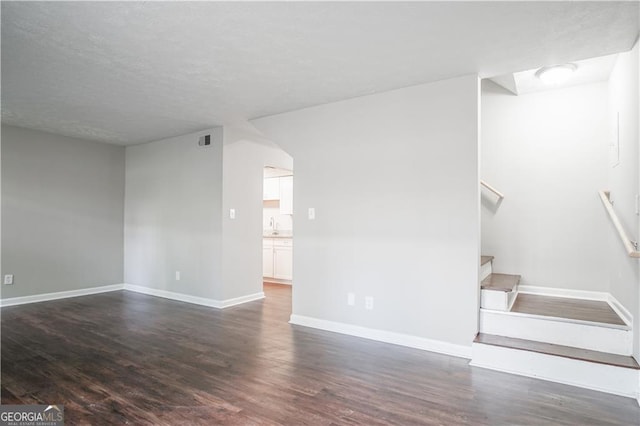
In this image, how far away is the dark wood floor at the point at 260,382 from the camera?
225 centimetres

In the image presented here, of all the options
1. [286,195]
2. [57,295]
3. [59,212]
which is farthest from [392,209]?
[57,295]

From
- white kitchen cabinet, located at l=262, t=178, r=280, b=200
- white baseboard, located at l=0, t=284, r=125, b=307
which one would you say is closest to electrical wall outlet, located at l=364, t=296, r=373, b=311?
white kitchen cabinet, located at l=262, t=178, r=280, b=200

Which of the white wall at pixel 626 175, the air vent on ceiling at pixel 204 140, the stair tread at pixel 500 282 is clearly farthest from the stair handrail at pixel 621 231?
the air vent on ceiling at pixel 204 140

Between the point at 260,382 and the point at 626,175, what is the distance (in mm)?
3314

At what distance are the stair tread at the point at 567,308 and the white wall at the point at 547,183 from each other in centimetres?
35

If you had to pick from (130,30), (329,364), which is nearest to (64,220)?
(130,30)

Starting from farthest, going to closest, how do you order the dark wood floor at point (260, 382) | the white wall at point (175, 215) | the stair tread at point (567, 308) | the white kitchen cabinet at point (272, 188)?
the white kitchen cabinet at point (272, 188) < the white wall at point (175, 215) < the stair tread at point (567, 308) < the dark wood floor at point (260, 382)

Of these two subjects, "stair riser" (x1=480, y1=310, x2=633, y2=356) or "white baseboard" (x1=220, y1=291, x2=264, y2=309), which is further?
"white baseboard" (x1=220, y1=291, x2=264, y2=309)

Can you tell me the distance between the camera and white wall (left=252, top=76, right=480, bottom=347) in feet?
10.8

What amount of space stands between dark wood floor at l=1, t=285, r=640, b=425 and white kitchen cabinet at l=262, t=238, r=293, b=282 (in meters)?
2.83

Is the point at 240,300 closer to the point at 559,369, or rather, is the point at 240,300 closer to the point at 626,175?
the point at 559,369

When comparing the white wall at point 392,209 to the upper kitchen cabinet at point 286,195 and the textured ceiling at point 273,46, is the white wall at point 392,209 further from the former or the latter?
the upper kitchen cabinet at point 286,195

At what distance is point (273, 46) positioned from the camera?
9.06ft

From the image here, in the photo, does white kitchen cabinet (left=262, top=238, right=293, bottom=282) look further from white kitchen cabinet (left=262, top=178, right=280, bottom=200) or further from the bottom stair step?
the bottom stair step
